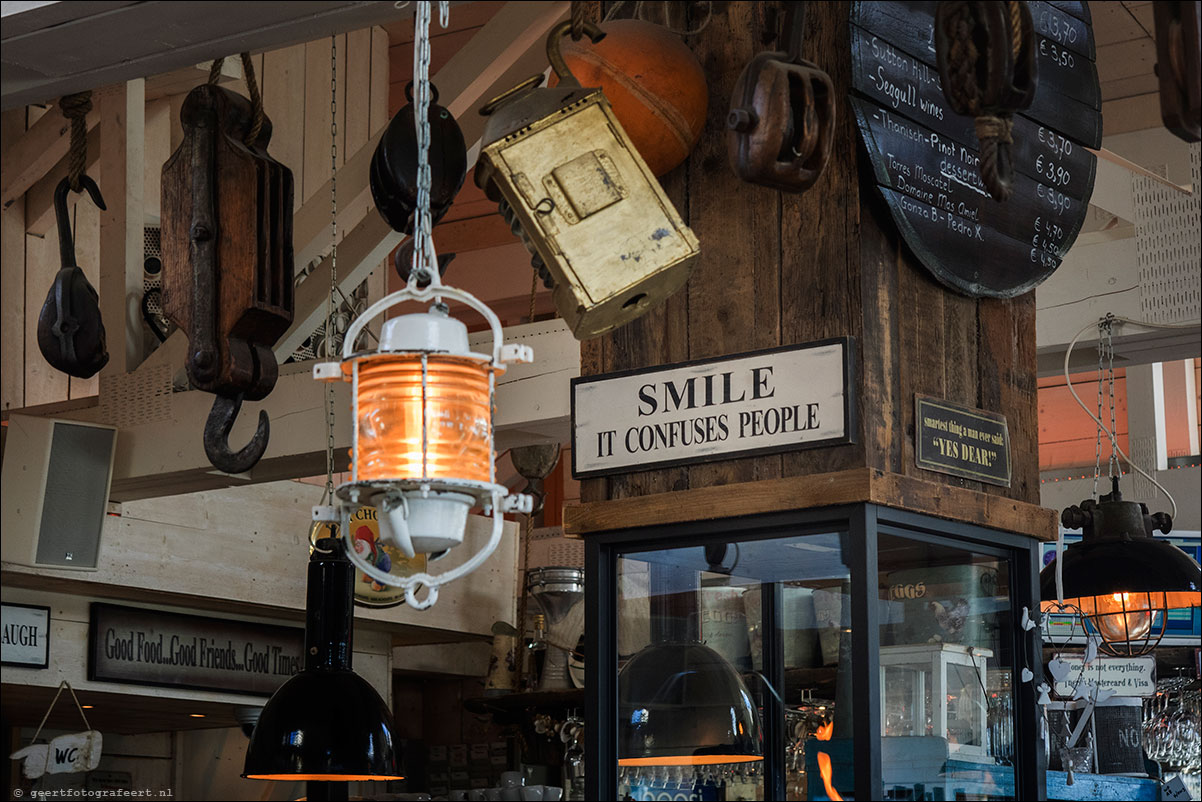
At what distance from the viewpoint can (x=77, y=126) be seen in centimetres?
355

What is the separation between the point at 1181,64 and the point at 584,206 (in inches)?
38.7

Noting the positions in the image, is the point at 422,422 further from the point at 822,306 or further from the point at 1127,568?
the point at 1127,568

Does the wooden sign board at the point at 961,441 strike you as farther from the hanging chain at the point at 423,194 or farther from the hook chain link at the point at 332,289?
the hanging chain at the point at 423,194

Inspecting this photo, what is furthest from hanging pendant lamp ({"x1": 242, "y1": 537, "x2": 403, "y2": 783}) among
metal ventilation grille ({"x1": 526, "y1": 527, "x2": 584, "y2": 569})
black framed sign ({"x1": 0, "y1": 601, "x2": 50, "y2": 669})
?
metal ventilation grille ({"x1": 526, "y1": 527, "x2": 584, "y2": 569})

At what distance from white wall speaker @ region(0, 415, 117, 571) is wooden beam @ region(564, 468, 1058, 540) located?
2.33 meters

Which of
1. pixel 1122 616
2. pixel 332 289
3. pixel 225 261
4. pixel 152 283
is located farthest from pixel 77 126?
pixel 1122 616

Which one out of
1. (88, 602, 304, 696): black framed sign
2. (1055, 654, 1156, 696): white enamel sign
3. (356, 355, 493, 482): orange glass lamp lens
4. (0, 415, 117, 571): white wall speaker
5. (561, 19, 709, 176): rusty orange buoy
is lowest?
(1055, 654, 1156, 696): white enamel sign

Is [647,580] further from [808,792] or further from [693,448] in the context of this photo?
[808,792]

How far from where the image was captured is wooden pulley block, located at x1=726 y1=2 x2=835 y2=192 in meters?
2.66

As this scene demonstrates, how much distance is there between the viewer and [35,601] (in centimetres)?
605

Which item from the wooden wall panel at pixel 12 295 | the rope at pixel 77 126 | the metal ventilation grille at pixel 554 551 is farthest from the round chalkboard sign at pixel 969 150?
the metal ventilation grille at pixel 554 551

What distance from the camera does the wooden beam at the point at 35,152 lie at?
17.5 ft

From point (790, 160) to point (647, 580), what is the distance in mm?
1009

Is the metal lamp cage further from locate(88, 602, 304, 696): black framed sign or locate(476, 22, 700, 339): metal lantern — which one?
locate(88, 602, 304, 696): black framed sign
